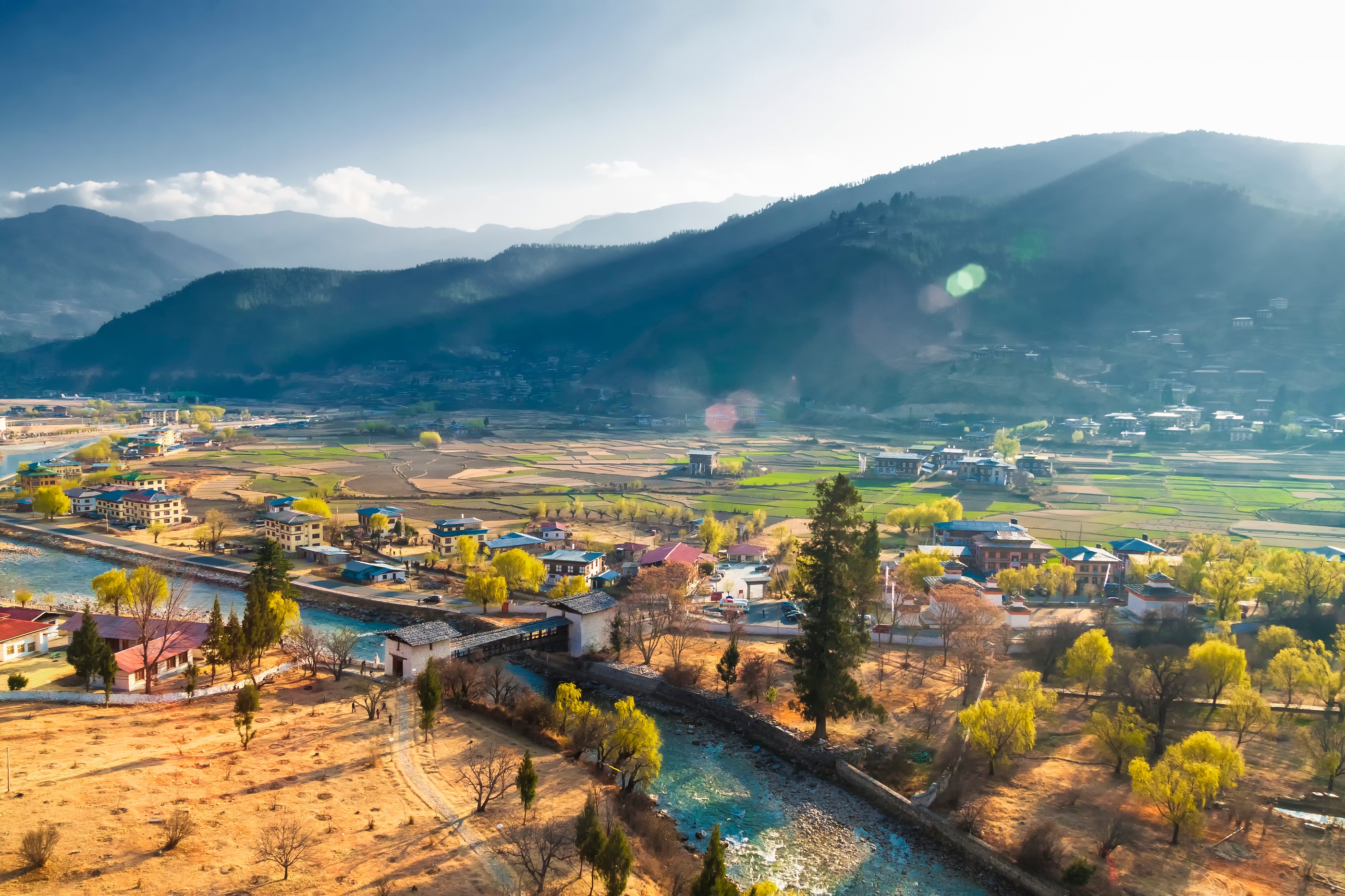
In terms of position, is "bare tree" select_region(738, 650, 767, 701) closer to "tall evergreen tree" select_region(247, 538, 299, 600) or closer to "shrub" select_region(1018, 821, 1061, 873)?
"shrub" select_region(1018, 821, 1061, 873)

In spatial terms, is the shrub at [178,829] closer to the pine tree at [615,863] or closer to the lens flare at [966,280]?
the pine tree at [615,863]

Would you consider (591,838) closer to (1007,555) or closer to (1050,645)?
(1050,645)

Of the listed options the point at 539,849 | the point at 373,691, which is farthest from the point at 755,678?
the point at 539,849

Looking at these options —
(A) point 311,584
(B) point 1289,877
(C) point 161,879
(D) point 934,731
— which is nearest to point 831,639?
(D) point 934,731

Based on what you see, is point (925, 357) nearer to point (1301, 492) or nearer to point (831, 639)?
point (1301, 492)

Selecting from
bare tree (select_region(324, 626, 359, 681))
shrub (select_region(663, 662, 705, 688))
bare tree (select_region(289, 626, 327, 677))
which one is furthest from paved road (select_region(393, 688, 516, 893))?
shrub (select_region(663, 662, 705, 688))

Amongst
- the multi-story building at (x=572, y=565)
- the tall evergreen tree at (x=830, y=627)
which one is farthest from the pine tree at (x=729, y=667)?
the multi-story building at (x=572, y=565)
